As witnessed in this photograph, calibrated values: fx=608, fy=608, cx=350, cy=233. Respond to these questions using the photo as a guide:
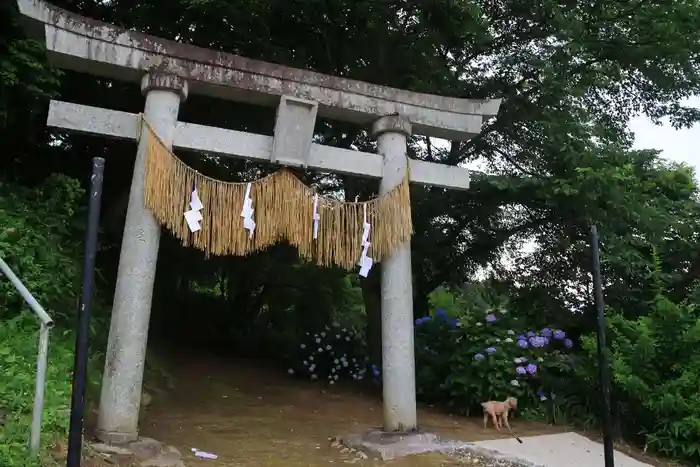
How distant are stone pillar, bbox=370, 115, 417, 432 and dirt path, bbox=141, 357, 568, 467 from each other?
1.89ft

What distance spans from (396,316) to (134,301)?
93.3 inches

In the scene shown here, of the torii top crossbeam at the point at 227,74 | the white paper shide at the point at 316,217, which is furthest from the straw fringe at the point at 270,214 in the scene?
the torii top crossbeam at the point at 227,74

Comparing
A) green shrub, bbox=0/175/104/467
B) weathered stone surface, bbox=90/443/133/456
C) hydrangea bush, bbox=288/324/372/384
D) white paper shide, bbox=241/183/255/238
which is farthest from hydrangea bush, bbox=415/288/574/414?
green shrub, bbox=0/175/104/467

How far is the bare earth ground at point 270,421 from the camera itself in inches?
204

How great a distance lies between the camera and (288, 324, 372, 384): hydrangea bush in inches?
355

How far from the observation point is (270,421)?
6.58 meters

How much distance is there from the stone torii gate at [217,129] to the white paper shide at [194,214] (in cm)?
29

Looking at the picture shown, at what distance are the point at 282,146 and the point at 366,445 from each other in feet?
9.18

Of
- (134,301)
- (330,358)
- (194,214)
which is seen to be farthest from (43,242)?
(330,358)

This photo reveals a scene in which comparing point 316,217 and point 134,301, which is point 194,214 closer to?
point 134,301

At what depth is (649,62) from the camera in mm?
8320

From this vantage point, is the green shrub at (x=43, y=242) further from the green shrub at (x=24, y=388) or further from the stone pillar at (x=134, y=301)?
the stone pillar at (x=134, y=301)

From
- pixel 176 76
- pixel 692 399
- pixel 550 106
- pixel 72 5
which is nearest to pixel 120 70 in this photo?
pixel 176 76

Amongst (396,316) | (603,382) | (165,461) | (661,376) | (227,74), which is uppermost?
(227,74)
